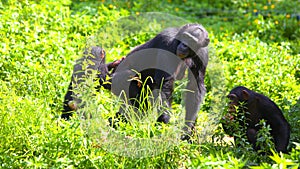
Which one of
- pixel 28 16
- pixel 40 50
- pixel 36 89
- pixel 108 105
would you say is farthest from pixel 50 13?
pixel 108 105

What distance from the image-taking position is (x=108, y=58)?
24.5 ft

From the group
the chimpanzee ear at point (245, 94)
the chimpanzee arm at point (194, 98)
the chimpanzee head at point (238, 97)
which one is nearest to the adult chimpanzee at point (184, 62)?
the chimpanzee arm at point (194, 98)

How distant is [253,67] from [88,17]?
2.71 meters

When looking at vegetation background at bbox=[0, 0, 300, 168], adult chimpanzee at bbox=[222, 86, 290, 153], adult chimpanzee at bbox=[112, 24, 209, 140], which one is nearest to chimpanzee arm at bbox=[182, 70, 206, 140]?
adult chimpanzee at bbox=[112, 24, 209, 140]

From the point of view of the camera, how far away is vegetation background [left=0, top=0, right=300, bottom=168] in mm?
4492

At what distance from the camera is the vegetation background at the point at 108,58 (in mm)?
4492

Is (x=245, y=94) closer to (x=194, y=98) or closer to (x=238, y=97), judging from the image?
(x=238, y=97)

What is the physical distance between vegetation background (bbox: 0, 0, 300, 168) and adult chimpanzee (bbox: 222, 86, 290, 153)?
0.16 metres

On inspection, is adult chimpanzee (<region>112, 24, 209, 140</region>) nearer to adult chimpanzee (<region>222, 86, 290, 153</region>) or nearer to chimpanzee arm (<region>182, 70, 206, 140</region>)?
chimpanzee arm (<region>182, 70, 206, 140</region>)

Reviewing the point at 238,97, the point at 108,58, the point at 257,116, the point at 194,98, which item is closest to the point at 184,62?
the point at 194,98

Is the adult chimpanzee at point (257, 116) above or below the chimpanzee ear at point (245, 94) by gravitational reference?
below

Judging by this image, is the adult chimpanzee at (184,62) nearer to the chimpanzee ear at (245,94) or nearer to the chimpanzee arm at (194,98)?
the chimpanzee arm at (194,98)

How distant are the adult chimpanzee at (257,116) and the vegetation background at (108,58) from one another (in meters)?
0.16

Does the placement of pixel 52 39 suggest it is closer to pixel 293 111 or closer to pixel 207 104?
pixel 207 104
